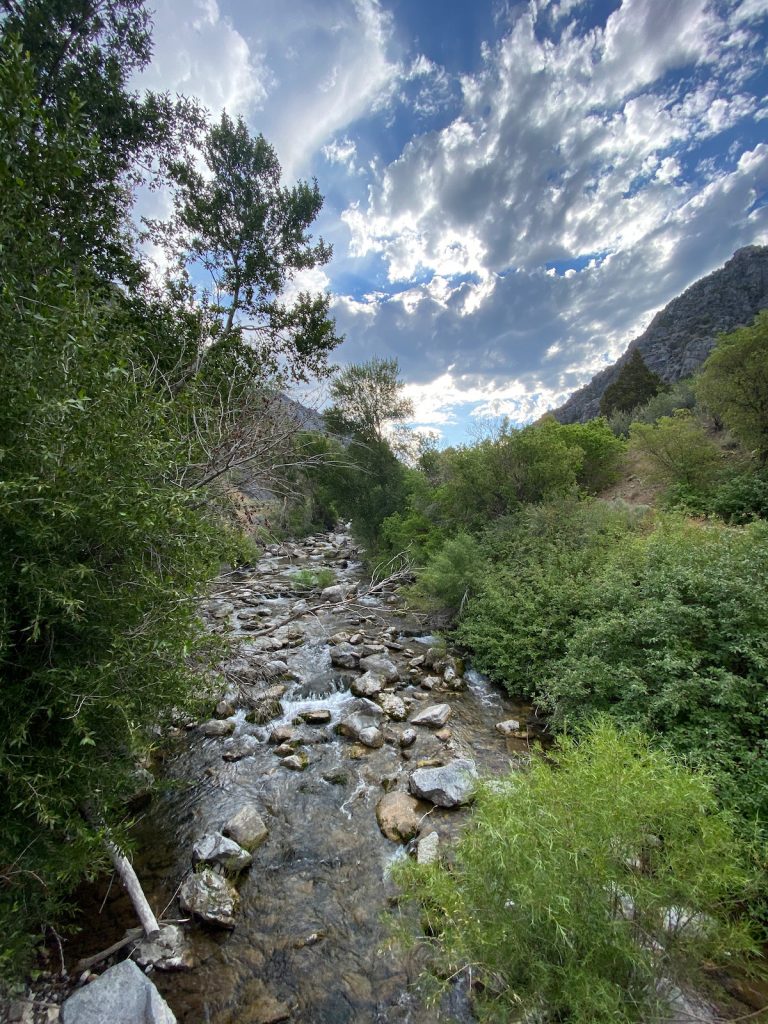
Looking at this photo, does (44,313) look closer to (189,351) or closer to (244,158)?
(189,351)

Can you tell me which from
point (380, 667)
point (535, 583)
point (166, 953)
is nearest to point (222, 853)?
point (166, 953)

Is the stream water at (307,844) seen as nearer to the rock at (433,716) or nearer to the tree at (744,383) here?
the rock at (433,716)

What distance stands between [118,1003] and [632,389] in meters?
37.5

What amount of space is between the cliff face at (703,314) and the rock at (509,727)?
52.5 m

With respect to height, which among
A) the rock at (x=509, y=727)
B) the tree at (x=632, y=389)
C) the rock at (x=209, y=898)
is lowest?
the rock at (x=509, y=727)

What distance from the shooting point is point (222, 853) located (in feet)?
12.4

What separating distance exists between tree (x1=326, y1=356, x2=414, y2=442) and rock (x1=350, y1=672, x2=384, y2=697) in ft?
42.8

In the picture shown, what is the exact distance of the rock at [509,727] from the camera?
571 cm

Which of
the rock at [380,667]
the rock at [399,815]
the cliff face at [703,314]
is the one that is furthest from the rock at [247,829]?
the cliff face at [703,314]

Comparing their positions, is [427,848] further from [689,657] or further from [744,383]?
[744,383]

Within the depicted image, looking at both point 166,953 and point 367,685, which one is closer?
point 166,953

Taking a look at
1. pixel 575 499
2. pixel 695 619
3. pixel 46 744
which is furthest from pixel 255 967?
pixel 575 499

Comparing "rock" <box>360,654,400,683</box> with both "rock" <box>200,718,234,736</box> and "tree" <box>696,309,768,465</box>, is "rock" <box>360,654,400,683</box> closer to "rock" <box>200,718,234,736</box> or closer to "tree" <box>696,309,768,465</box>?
"rock" <box>200,718,234,736</box>

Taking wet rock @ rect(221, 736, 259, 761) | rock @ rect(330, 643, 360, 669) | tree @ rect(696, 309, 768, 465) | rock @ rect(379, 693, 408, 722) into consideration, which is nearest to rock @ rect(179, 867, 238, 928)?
wet rock @ rect(221, 736, 259, 761)
